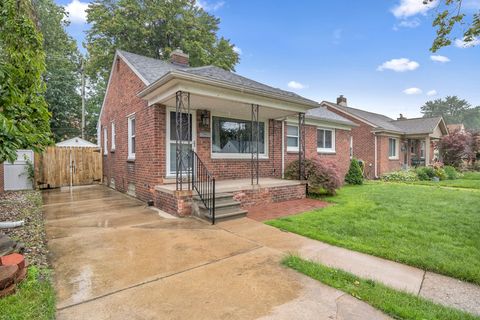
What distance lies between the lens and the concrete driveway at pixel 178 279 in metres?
2.32

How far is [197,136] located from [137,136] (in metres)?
1.99

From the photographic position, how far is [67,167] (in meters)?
11.6

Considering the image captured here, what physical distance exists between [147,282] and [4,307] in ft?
3.94

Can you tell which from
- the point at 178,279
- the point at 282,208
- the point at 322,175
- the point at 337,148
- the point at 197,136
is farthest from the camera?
the point at 337,148

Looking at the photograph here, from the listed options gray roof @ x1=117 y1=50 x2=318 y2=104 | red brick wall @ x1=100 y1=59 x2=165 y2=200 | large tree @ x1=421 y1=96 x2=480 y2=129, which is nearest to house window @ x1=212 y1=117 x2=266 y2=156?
gray roof @ x1=117 y1=50 x2=318 y2=104

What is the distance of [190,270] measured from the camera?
10.4ft

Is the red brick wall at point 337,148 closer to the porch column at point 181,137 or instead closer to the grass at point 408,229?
the grass at point 408,229

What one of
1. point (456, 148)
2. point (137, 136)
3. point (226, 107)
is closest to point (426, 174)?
point (456, 148)

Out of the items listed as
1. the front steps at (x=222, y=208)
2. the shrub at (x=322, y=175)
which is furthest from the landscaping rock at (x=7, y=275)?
the shrub at (x=322, y=175)

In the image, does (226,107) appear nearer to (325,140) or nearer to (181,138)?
(181,138)

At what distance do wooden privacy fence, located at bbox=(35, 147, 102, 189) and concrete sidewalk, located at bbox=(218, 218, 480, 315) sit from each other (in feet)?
33.7

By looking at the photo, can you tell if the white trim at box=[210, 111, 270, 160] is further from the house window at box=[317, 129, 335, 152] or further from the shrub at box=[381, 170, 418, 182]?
the shrub at box=[381, 170, 418, 182]

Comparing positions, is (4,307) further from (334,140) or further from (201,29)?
(201,29)

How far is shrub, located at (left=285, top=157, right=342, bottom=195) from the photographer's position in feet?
27.9
